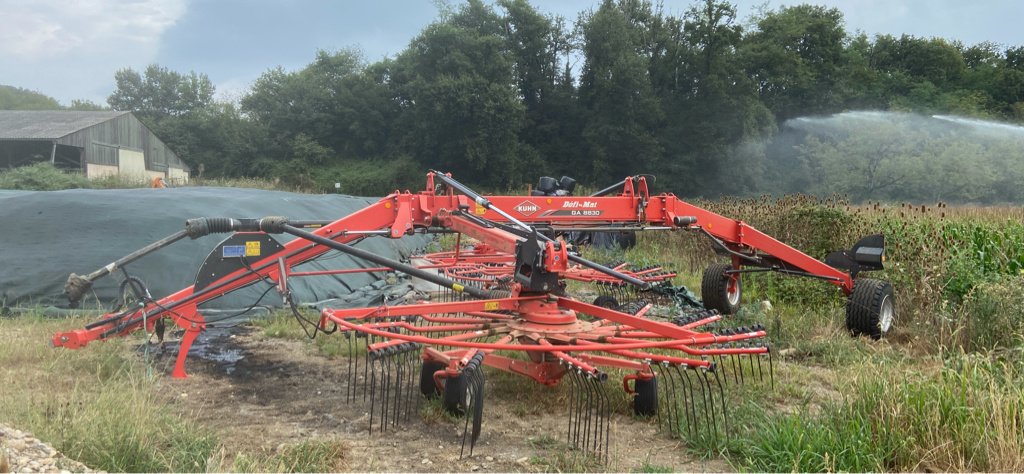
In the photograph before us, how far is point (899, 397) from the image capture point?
346 cm

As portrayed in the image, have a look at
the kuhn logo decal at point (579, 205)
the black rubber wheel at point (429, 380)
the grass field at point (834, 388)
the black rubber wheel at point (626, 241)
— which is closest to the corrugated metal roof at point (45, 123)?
the black rubber wheel at point (626, 241)

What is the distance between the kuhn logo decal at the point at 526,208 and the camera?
6219mm

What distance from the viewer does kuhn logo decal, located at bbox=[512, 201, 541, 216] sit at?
6.22m

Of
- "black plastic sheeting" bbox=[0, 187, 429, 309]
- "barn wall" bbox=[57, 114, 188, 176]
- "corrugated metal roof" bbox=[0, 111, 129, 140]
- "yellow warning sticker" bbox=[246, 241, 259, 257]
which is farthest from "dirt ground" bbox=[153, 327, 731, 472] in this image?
"barn wall" bbox=[57, 114, 188, 176]

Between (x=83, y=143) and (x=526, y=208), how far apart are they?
3359 cm

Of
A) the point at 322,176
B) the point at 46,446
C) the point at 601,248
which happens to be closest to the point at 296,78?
the point at 322,176

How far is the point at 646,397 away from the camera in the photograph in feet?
14.1

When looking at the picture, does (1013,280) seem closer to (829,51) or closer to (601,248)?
(601,248)

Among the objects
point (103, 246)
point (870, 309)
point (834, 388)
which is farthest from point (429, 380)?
point (103, 246)

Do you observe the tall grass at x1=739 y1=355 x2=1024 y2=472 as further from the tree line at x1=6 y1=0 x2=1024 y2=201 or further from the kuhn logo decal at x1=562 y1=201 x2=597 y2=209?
the tree line at x1=6 y1=0 x2=1024 y2=201

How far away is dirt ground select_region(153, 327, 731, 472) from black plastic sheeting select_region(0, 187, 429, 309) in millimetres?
2199

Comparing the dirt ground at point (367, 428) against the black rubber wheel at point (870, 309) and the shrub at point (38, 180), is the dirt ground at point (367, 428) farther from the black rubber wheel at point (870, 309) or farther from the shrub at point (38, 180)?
the shrub at point (38, 180)

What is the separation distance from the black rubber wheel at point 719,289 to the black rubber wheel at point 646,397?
345 centimetres

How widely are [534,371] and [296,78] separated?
154 feet
